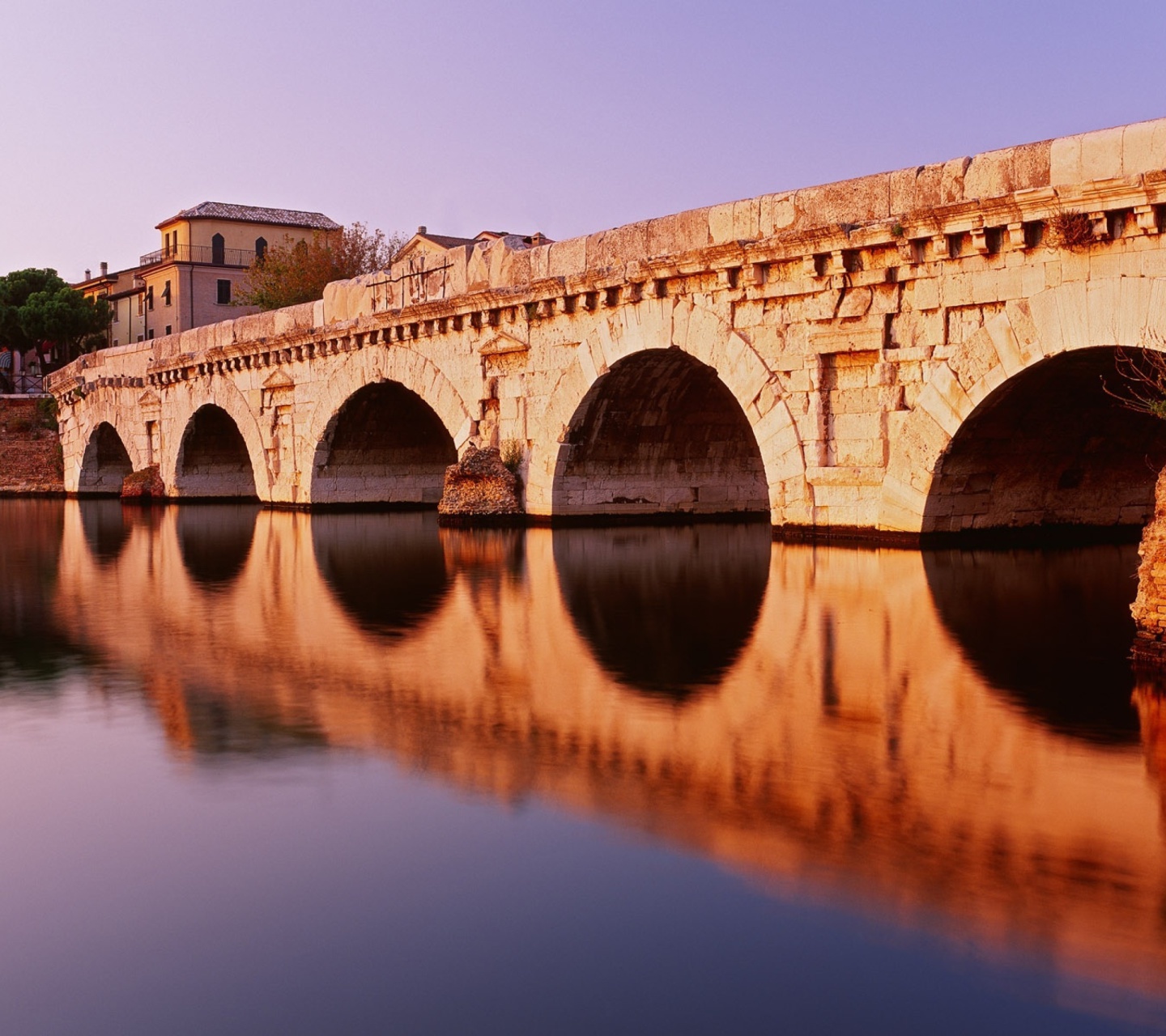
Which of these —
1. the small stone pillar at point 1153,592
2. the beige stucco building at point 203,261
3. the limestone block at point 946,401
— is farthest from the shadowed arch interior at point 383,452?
the beige stucco building at point 203,261

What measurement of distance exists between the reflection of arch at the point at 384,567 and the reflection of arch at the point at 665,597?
111 cm

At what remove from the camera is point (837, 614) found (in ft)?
28.7

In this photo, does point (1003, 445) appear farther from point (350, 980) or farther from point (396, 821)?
point (350, 980)

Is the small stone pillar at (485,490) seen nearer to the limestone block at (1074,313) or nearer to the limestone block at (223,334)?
the limestone block at (1074,313)

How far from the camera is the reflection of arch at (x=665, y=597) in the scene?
23.8 feet

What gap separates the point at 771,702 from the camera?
20.2 ft

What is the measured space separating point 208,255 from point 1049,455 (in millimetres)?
Answer: 48432

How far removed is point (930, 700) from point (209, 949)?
375 centimetres

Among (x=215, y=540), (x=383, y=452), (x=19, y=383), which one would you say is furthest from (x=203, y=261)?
(x=215, y=540)

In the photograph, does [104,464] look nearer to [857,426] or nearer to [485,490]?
[485,490]

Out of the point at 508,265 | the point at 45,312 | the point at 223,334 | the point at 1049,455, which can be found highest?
the point at 45,312

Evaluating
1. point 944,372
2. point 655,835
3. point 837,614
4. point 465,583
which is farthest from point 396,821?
point 944,372

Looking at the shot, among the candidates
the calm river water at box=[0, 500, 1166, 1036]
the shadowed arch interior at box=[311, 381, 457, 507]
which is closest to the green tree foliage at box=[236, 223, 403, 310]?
the shadowed arch interior at box=[311, 381, 457, 507]

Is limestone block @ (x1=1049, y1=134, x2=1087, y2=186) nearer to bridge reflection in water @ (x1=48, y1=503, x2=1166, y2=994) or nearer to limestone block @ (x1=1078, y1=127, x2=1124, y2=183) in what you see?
limestone block @ (x1=1078, y1=127, x2=1124, y2=183)
